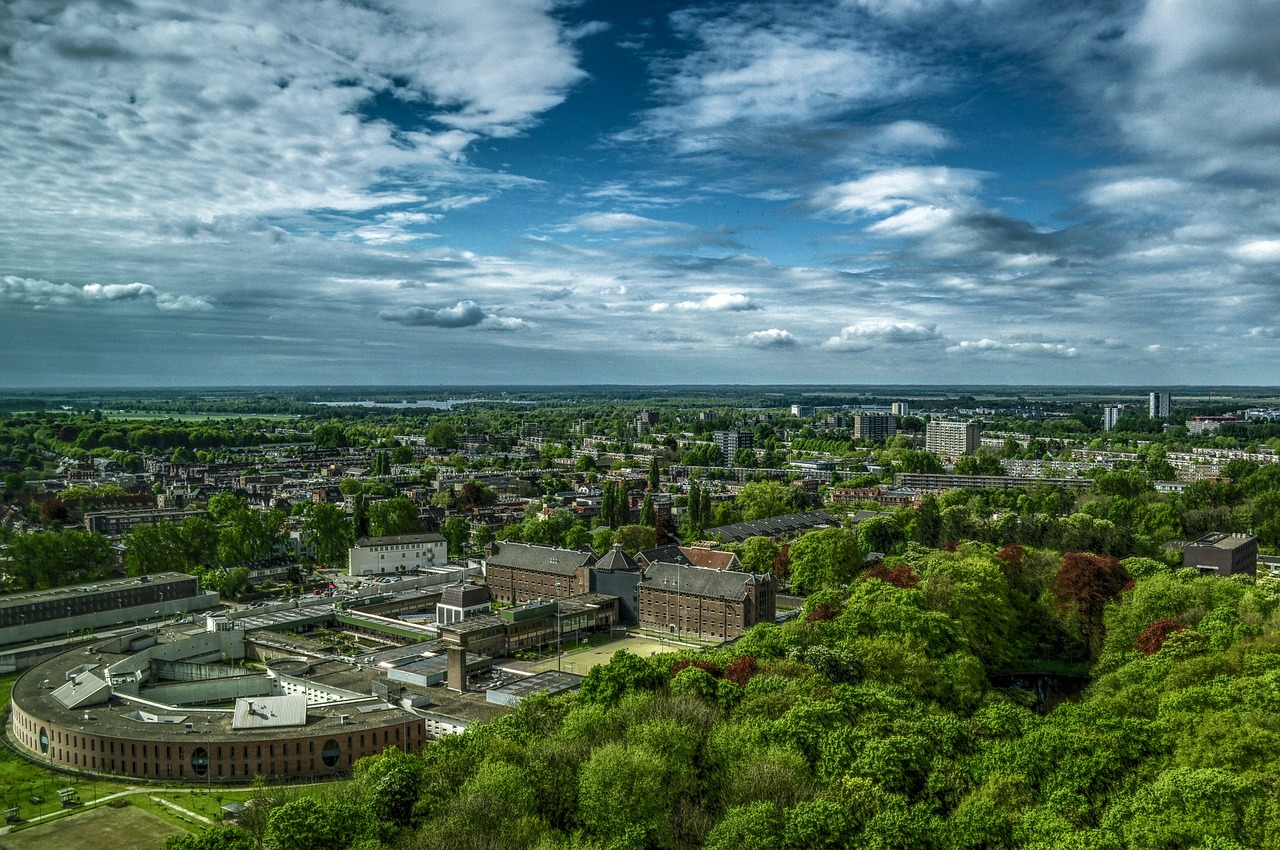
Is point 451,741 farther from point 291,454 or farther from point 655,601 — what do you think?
point 291,454

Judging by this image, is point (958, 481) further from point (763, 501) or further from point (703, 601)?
point (703, 601)

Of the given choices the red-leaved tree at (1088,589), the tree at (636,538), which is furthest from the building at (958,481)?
the red-leaved tree at (1088,589)

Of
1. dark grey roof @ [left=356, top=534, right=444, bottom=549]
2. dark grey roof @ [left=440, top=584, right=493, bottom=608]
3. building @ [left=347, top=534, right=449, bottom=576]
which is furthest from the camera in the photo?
dark grey roof @ [left=356, top=534, right=444, bottom=549]

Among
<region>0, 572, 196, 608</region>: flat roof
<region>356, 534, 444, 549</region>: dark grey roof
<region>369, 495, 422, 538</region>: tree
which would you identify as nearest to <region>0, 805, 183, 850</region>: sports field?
<region>0, 572, 196, 608</region>: flat roof

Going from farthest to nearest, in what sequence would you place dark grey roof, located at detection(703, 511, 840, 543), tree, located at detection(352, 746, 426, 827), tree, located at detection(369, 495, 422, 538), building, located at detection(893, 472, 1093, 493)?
building, located at detection(893, 472, 1093, 493) < tree, located at detection(369, 495, 422, 538) < dark grey roof, located at detection(703, 511, 840, 543) < tree, located at detection(352, 746, 426, 827)

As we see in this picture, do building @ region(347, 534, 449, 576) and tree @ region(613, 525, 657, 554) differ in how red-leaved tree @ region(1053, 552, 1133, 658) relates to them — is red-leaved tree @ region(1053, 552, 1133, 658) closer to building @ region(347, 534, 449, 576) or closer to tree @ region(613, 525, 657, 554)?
tree @ region(613, 525, 657, 554)

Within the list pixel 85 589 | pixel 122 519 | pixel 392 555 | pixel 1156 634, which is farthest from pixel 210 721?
pixel 122 519

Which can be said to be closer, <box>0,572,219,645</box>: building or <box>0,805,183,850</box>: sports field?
<box>0,805,183,850</box>: sports field
